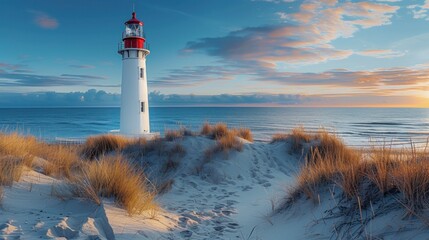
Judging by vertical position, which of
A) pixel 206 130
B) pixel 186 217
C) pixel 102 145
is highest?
pixel 206 130

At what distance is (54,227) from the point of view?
3.18 meters

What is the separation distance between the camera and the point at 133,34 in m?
20.0

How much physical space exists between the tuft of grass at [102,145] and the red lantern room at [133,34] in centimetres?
1037

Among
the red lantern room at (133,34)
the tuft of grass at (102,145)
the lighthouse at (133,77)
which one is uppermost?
the red lantern room at (133,34)

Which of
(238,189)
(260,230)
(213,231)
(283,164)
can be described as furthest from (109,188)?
(283,164)

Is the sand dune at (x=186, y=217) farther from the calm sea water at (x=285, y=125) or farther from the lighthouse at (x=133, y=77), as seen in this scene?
the lighthouse at (x=133, y=77)

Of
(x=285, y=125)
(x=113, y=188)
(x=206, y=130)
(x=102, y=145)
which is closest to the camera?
(x=113, y=188)

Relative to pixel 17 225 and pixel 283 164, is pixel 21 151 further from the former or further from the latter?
pixel 283 164

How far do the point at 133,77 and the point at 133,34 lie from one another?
2.74m

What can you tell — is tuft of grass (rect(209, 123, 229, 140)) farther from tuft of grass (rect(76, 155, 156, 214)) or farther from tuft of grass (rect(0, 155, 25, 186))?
tuft of grass (rect(0, 155, 25, 186))

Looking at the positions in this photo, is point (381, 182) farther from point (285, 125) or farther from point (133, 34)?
point (285, 125)

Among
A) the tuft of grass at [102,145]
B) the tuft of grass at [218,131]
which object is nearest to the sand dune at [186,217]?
the tuft of grass at [218,131]

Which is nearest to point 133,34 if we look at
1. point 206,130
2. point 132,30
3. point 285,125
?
point 132,30

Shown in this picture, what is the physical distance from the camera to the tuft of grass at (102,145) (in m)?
10.3
